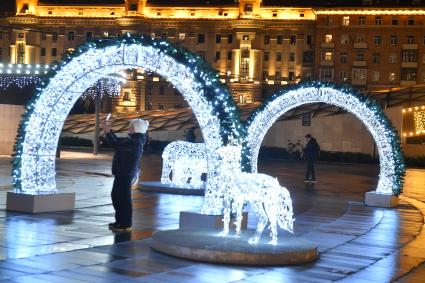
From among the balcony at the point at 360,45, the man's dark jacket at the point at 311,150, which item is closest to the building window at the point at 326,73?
the balcony at the point at 360,45

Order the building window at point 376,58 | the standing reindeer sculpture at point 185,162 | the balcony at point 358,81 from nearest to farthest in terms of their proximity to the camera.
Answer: the standing reindeer sculpture at point 185,162 → the building window at point 376,58 → the balcony at point 358,81

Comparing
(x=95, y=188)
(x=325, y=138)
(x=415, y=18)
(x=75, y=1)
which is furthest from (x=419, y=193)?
(x=75, y=1)

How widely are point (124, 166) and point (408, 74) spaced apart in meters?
89.4

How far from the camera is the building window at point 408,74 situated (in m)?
97.3

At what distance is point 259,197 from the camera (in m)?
10.5

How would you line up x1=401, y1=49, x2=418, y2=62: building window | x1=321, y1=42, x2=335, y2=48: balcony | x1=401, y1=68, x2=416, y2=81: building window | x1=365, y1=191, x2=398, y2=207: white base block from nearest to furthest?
1. x1=365, y1=191, x2=398, y2=207: white base block
2. x1=401, y1=49, x2=418, y2=62: building window
3. x1=401, y1=68, x2=416, y2=81: building window
4. x1=321, y1=42, x2=335, y2=48: balcony

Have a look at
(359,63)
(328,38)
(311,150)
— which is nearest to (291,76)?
(328,38)

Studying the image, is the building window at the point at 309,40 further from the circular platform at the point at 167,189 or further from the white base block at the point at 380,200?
the white base block at the point at 380,200

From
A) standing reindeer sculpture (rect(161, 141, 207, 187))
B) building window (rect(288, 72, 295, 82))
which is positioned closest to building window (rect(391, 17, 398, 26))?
building window (rect(288, 72, 295, 82))

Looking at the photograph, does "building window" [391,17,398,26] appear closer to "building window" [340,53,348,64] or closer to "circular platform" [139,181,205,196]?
"building window" [340,53,348,64]

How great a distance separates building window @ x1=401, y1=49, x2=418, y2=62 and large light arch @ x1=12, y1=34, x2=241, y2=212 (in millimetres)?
87162

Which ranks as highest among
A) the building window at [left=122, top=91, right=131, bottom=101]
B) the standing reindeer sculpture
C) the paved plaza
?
the building window at [left=122, top=91, right=131, bottom=101]

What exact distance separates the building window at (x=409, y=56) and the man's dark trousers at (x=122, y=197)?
8919 centimetres

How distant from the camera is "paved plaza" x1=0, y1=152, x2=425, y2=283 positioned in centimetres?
909
